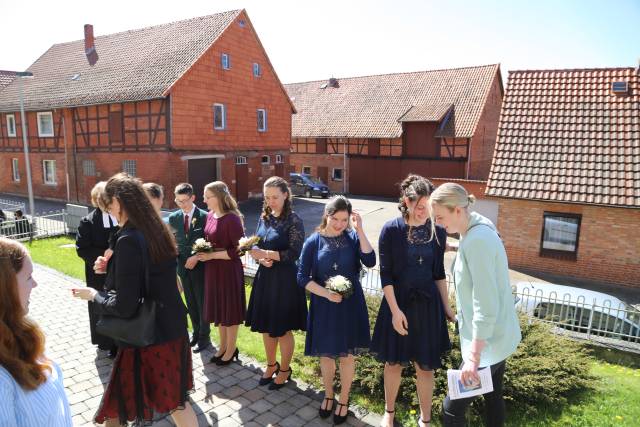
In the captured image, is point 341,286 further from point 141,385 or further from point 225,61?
point 225,61

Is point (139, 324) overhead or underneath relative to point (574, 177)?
underneath

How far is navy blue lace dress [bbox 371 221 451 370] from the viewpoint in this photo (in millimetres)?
3953

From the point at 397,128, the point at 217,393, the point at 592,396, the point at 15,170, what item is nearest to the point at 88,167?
the point at 15,170

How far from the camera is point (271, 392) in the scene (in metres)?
4.88

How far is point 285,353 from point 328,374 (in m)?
0.69

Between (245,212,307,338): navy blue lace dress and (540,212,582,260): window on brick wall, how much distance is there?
36.4 feet

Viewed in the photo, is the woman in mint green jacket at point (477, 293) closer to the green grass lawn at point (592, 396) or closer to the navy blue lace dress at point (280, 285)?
the green grass lawn at point (592, 396)

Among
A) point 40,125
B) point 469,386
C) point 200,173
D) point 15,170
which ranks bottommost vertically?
point 15,170

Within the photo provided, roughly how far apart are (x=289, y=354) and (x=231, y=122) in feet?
67.2

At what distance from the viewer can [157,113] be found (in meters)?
20.8

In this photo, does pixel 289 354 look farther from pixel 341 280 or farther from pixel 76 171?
pixel 76 171

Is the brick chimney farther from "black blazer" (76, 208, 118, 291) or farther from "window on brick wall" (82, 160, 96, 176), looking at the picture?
"black blazer" (76, 208, 118, 291)

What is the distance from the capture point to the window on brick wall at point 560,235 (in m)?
13.2

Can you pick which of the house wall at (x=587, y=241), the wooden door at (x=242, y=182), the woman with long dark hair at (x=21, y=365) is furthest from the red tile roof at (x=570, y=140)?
the wooden door at (x=242, y=182)
